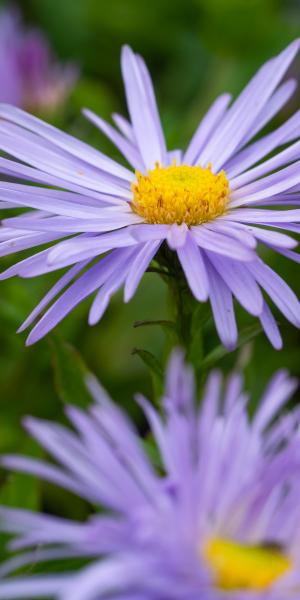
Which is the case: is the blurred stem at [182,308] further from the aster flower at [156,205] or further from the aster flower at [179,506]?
the aster flower at [179,506]

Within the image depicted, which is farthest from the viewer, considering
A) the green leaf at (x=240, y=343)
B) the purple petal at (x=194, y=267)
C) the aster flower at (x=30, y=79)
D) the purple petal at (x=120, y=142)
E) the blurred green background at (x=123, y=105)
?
the aster flower at (x=30, y=79)

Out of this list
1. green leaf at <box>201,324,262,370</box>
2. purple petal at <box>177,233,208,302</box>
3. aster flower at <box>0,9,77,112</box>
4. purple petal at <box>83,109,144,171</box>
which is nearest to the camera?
purple petal at <box>177,233,208,302</box>

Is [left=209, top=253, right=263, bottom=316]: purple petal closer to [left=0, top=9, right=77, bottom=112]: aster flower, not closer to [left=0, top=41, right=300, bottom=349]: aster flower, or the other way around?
[left=0, top=41, right=300, bottom=349]: aster flower

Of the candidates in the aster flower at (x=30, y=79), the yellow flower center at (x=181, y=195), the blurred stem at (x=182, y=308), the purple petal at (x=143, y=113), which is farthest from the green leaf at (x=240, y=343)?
the aster flower at (x=30, y=79)

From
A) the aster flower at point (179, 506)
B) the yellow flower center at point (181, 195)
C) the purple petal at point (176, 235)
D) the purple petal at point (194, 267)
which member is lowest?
the aster flower at point (179, 506)

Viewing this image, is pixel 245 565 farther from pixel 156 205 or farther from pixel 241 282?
pixel 156 205

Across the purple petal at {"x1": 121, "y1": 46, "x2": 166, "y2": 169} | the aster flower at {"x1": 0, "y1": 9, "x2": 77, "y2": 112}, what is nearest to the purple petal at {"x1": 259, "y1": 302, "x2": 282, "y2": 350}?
the purple petal at {"x1": 121, "y1": 46, "x2": 166, "y2": 169}
